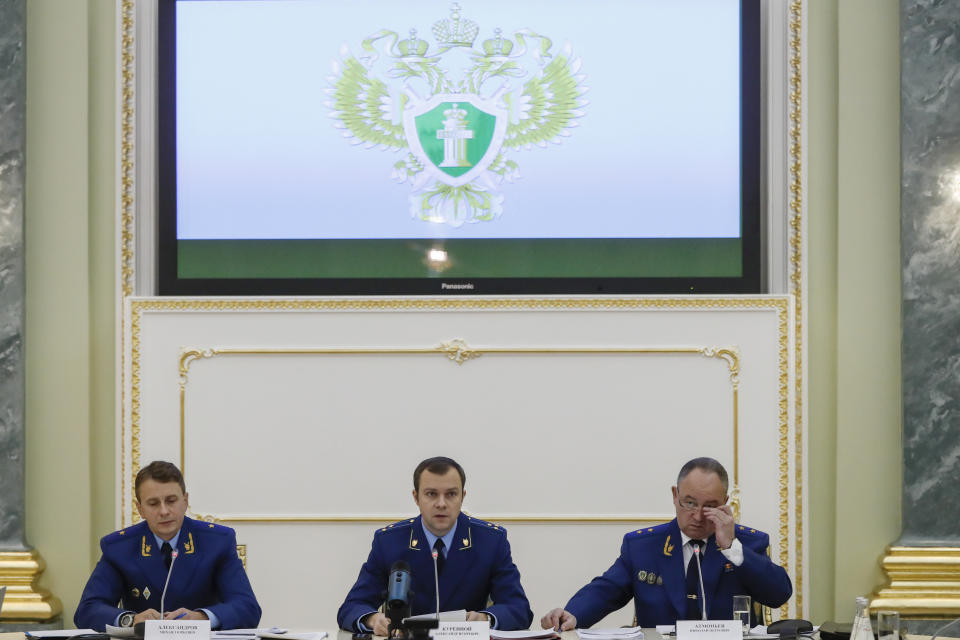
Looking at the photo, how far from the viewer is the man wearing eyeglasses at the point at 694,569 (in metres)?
4.01

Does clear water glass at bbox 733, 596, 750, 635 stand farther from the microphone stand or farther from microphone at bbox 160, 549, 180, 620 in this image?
microphone at bbox 160, 549, 180, 620

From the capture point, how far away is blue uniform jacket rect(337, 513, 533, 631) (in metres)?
4.15

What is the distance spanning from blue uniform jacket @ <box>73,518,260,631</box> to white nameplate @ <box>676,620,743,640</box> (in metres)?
1.52

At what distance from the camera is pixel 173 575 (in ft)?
13.6

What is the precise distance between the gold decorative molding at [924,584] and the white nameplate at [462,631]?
2353 millimetres

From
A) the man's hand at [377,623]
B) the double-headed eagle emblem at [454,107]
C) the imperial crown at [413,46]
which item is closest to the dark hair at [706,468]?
the man's hand at [377,623]

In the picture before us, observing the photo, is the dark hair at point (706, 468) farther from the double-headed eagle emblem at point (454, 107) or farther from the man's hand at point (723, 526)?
the double-headed eagle emblem at point (454, 107)

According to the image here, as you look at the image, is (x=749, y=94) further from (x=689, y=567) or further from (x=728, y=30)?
(x=689, y=567)

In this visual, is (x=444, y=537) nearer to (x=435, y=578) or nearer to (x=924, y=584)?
(x=435, y=578)

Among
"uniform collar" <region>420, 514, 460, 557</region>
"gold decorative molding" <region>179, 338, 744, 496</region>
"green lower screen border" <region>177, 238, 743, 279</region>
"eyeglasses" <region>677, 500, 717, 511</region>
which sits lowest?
"uniform collar" <region>420, 514, 460, 557</region>

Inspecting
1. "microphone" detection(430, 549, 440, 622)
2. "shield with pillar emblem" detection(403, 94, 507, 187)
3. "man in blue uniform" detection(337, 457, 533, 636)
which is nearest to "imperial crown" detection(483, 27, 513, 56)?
"shield with pillar emblem" detection(403, 94, 507, 187)

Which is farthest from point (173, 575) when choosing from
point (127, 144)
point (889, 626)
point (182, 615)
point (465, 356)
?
point (889, 626)

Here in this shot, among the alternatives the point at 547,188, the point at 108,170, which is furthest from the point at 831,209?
the point at 108,170

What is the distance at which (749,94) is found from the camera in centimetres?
547
